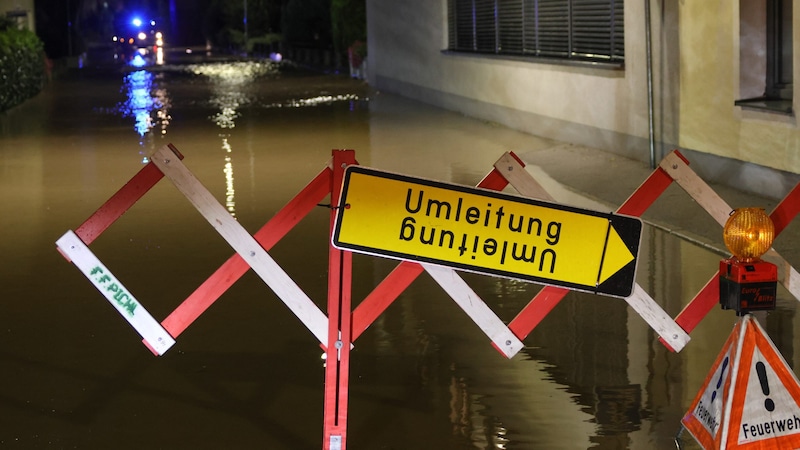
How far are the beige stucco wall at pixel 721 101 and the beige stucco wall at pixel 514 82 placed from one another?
141cm

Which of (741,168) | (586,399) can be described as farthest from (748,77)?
(586,399)

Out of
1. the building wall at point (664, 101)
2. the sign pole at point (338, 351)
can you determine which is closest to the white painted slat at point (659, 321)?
the sign pole at point (338, 351)

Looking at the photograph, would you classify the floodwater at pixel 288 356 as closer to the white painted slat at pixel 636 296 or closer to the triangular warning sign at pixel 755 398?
the white painted slat at pixel 636 296

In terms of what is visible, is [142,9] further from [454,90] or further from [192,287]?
[192,287]

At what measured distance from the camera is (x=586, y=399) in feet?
21.1

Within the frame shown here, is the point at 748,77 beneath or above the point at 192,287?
above

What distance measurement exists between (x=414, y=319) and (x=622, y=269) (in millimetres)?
2929

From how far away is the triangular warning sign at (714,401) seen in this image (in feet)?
16.9

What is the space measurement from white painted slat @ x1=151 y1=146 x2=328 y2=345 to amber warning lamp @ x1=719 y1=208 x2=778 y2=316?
1668mm

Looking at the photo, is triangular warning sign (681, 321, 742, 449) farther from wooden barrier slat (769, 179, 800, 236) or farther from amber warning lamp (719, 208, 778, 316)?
wooden barrier slat (769, 179, 800, 236)

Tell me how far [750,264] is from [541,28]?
15.8 m

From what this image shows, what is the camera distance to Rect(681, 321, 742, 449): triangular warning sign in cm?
515

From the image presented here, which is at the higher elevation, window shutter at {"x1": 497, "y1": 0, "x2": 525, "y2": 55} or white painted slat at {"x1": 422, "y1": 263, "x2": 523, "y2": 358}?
window shutter at {"x1": 497, "y1": 0, "x2": 525, "y2": 55}

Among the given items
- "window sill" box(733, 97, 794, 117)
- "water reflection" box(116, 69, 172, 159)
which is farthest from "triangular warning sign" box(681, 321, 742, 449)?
"water reflection" box(116, 69, 172, 159)
